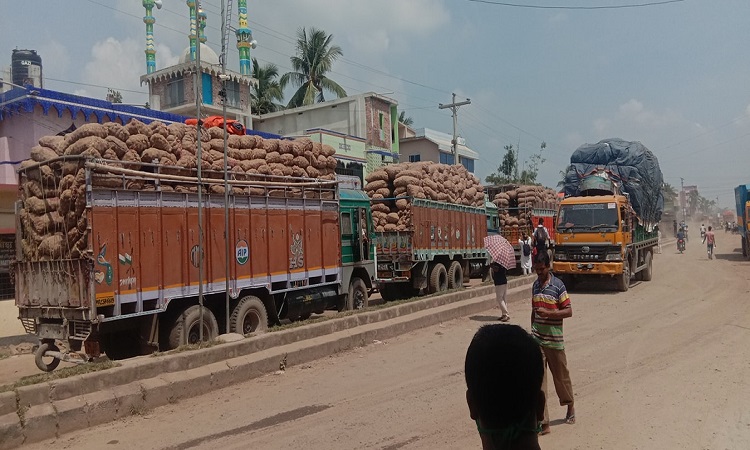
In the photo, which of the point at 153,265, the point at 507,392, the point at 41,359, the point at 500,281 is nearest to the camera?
the point at 507,392

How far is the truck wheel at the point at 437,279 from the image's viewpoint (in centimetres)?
1530

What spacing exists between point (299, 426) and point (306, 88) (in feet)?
122

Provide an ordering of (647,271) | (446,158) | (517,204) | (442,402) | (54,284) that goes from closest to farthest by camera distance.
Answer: (442,402), (54,284), (647,271), (517,204), (446,158)

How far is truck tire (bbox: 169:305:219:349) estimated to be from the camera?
324 inches

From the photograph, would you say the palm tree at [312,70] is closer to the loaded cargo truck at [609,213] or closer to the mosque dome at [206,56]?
the mosque dome at [206,56]

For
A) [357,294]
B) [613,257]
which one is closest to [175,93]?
[357,294]

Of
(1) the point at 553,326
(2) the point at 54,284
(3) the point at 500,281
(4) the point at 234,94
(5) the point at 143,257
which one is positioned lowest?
(3) the point at 500,281

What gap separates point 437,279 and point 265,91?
95.3ft

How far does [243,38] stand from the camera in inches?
1048

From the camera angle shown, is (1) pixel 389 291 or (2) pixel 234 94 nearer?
(1) pixel 389 291

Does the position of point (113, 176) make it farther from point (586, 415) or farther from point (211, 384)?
point (586, 415)

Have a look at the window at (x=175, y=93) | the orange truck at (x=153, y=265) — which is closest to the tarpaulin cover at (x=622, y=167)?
the orange truck at (x=153, y=265)

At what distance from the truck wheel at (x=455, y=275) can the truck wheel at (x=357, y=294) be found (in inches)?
163

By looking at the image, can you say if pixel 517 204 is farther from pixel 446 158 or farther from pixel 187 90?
pixel 187 90
